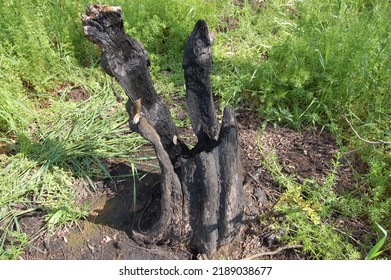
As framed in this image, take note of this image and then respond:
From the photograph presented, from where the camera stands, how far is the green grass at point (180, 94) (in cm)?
234

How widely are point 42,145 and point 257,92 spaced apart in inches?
71.0

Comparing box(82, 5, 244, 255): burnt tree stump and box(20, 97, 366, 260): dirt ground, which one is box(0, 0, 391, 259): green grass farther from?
box(82, 5, 244, 255): burnt tree stump

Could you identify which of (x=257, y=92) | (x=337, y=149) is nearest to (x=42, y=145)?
(x=257, y=92)

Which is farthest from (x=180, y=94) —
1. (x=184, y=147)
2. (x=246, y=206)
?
(x=246, y=206)

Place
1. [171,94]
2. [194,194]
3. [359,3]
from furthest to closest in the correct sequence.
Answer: [359,3]
[171,94]
[194,194]

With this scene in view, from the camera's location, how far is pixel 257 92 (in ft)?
9.87

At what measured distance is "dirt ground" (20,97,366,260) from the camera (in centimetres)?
220

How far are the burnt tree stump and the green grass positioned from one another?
1.61 ft

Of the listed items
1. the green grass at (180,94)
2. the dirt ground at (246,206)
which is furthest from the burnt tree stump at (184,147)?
the green grass at (180,94)

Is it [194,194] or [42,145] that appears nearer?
[194,194]

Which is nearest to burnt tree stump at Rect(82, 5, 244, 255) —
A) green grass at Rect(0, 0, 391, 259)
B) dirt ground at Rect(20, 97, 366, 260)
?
dirt ground at Rect(20, 97, 366, 260)

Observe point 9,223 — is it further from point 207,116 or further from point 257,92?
point 257,92

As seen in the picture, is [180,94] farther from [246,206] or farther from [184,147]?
[246,206]

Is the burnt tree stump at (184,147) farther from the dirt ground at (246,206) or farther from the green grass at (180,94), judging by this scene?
the green grass at (180,94)
